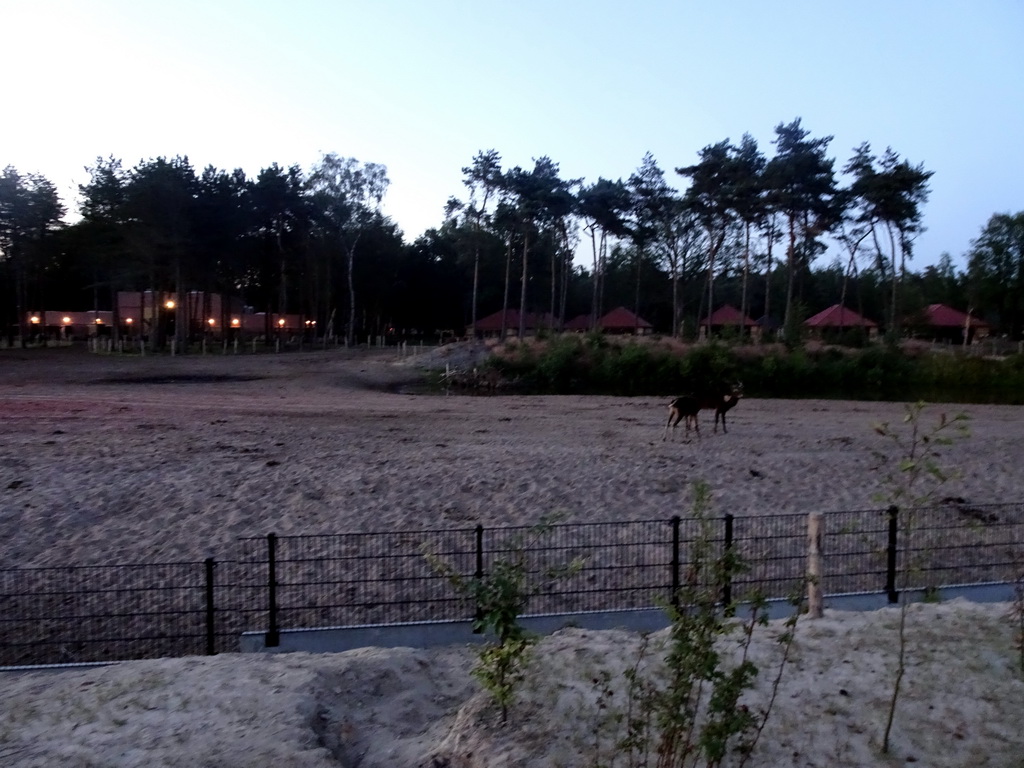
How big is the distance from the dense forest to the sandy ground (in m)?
28.2

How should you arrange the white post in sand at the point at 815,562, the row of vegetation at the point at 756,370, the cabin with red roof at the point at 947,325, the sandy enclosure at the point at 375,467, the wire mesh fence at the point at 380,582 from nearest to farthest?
the white post in sand at the point at 815,562
the wire mesh fence at the point at 380,582
the sandy enclosure at the point at 375,467
the row of vegetation at the point at 756,370
the cabin with red roof at the point at 947,325

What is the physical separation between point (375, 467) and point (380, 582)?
6329mm

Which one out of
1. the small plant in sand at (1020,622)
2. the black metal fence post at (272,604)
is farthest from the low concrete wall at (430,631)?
the small plant in sand at (1020,622)

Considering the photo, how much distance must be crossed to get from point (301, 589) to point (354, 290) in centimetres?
7719

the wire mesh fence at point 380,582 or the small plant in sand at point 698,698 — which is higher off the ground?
the small plant in sand at point 698,698

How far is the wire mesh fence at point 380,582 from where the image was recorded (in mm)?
9281

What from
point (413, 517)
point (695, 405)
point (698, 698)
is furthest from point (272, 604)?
point (695, 405)

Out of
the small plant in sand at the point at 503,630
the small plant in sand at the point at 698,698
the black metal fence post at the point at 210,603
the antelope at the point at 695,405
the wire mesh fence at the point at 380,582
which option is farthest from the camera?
the antelope at the point at 695,405

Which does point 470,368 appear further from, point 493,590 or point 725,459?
point 493,590

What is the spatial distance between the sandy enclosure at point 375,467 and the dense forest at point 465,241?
→ 1258 inches

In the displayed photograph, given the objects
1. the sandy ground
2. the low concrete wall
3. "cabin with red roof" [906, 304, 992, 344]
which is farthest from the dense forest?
the low concrete wall

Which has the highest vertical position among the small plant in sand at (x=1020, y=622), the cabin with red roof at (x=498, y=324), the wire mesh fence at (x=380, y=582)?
the cabin with red roof at (x=498, y=324)

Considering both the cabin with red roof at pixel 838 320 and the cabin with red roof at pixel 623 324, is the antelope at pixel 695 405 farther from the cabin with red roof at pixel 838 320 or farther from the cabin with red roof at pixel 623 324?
the cabin with red roof at pixel 623 324

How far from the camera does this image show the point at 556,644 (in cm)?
755
